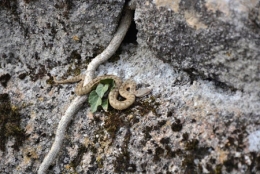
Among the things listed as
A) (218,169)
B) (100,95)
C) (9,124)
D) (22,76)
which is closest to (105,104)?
(100,95)

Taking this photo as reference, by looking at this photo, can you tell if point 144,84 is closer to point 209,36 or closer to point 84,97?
point 84,97

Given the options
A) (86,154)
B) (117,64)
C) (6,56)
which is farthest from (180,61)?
(6,56)

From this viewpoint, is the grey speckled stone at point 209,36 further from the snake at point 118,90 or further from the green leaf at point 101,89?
the green leaf at point 101,89

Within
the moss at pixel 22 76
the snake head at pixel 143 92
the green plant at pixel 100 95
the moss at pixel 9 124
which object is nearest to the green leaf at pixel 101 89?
the green plant at pixel 100 95

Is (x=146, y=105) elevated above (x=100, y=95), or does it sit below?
below

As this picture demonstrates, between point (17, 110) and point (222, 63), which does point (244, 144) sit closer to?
point (222, 63)

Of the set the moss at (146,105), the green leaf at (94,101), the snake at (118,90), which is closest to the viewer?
the moss at (146,105)
